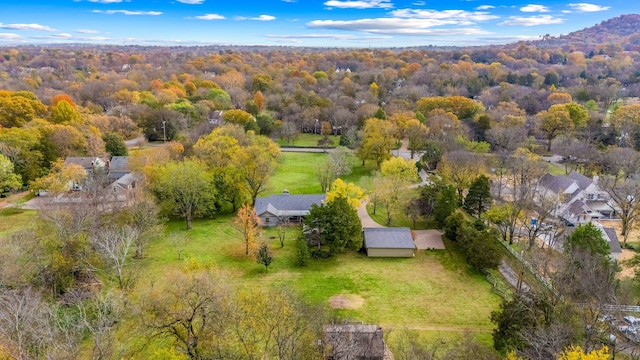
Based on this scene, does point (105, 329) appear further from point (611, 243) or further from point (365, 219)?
point (611, 243)

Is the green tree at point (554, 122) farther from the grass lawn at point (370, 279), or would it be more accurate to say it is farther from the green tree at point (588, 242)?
the green tree at point (588, 242)

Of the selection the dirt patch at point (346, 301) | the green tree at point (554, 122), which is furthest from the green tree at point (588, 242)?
the green tree at point (554, 122)

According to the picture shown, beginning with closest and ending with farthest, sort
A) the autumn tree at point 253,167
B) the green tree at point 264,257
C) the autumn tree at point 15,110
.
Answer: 1. the green tree at point 264,257
2. the autumn tree at point 253,167
3. the autumn tree at point 15,110

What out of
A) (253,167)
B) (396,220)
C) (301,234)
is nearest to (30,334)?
(301,234)

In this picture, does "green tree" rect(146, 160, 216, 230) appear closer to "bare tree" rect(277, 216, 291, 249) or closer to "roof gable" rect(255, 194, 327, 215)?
"roof gable" rect(255, 194, 327, 215)

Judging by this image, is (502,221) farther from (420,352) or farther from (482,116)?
(482,116)

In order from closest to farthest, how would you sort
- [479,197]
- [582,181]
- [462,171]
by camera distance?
[479,197]
[462,171]
[582,181]

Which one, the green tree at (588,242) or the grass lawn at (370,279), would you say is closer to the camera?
the grass lawn at (370,279)
